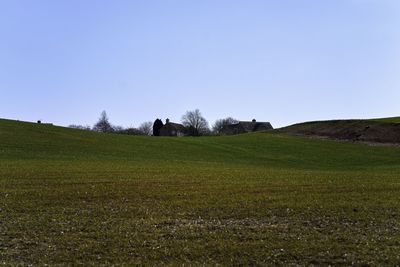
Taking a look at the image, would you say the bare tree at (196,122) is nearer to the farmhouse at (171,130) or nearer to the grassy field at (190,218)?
the farmhouse at (171,130)

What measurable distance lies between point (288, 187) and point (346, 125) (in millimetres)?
56860

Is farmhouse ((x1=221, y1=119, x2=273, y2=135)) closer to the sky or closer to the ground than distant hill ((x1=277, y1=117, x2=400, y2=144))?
closer to the sky

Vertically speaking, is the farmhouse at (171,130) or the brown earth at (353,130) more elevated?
the farmhouse at (171,130)

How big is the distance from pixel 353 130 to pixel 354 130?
21 cm

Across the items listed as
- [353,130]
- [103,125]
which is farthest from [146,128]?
[353,130]

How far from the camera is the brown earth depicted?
2601 inches

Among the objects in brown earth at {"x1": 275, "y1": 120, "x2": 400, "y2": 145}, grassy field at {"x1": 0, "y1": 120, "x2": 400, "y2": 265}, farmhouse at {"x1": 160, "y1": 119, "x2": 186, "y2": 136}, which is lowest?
grassy field at {"x1": 0, "y1": 120, "x2": 400, "y2": 265}

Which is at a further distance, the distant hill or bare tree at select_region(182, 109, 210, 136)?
bare tree at select_region(182, 109, 210, 136)

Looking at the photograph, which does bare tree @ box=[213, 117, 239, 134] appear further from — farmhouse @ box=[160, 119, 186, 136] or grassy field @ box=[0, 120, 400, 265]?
grassy field @ box=[0, 120, 400, 265]

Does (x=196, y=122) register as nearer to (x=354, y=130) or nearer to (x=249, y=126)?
(x=249, y=126)

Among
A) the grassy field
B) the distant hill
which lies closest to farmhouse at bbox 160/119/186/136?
the distant hill

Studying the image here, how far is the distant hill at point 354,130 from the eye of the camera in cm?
6625

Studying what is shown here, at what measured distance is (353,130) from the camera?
2844 inches

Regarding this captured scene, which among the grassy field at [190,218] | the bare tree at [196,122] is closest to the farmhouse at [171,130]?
the bare tree at [196,122]
